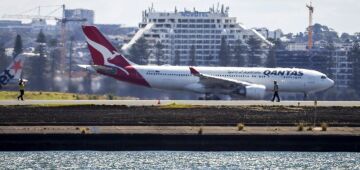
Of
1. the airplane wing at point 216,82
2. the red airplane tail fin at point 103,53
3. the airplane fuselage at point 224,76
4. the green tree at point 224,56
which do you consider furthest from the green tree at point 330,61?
the red airplane tail fin at point 103,53

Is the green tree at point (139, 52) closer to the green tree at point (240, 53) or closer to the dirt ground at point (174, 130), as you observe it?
the green tree at point (240, 53)

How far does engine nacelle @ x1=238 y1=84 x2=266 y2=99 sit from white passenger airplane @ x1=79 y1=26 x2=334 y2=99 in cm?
57

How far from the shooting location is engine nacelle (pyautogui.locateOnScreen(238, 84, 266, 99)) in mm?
82312

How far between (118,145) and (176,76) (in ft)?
127

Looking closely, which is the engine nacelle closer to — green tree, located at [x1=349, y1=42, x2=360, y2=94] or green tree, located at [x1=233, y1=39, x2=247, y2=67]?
green tree, located at [x1=349, y1=42, x2=360, y2=94]

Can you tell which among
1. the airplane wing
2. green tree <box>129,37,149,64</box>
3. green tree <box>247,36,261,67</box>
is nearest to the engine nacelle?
the airplane wing

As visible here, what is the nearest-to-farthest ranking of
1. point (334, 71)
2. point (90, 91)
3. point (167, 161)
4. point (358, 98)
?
point (167, 161) < point (90, 91) < point (358, 98) < point (334, 71)

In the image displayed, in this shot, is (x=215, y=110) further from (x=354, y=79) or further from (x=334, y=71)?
(x=334, y=71)

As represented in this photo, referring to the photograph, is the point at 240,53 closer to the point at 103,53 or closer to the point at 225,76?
the point at 103,53

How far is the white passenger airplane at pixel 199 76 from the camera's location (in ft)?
277

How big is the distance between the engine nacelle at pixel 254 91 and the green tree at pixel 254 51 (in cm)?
8218

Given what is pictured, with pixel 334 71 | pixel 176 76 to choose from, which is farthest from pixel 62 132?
pixel 334 71

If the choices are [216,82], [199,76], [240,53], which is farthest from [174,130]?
[240,53]

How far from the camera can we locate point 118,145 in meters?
46.4
